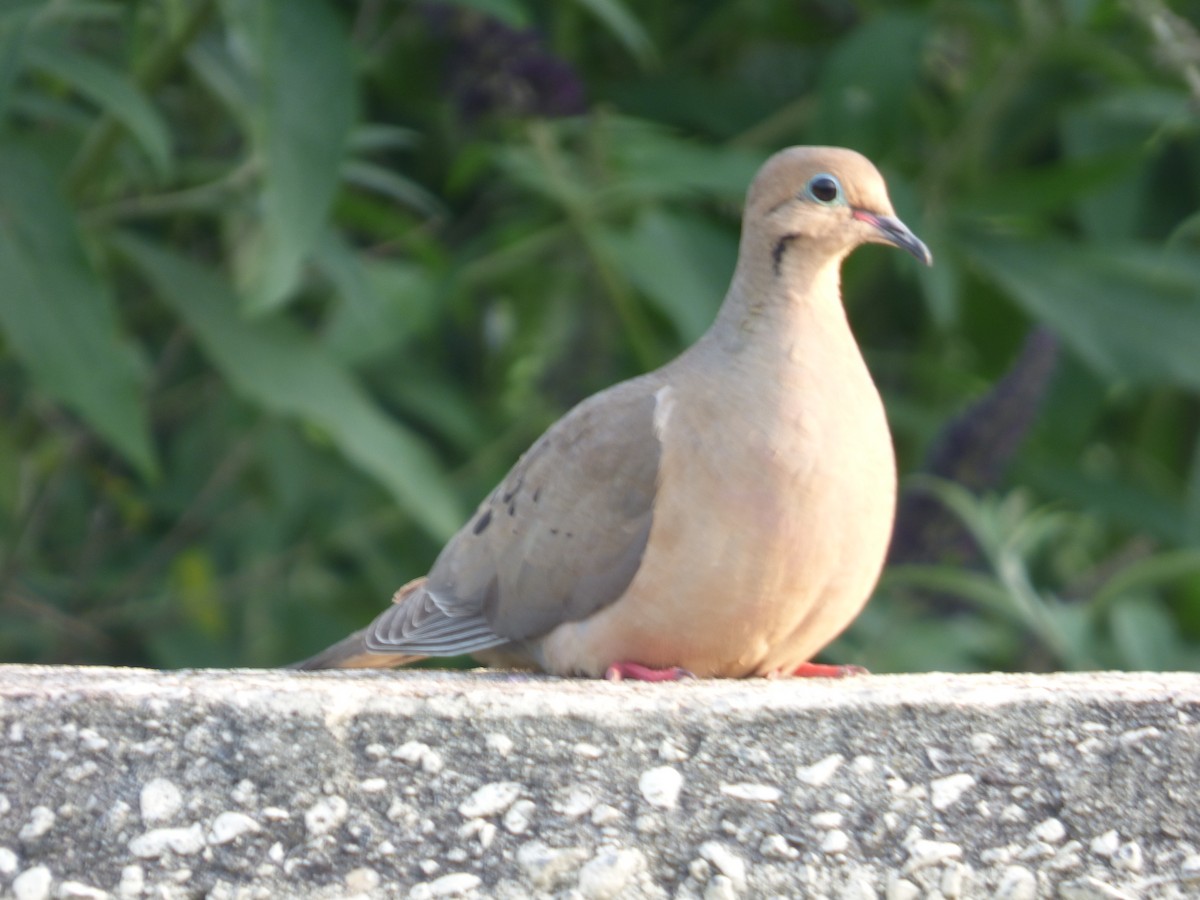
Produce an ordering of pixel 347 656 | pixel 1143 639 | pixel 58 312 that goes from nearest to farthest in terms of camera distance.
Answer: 1. pixel 347 656
2. pixel 58 312
3. pixel 1143 639

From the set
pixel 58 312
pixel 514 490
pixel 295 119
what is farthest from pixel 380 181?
pixel 514 490

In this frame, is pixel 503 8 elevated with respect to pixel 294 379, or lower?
elevated

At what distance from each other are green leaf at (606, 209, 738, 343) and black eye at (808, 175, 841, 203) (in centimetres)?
122

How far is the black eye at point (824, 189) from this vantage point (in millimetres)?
2752

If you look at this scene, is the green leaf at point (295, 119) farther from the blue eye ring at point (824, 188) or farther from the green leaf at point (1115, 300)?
the green leaf at point (1115, 300)

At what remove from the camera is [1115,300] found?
4297 mm

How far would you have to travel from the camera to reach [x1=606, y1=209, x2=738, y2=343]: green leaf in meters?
4.04

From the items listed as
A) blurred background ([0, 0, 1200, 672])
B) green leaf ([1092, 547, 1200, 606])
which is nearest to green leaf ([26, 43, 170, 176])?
blurred background ([0, 0, 1200, 672])

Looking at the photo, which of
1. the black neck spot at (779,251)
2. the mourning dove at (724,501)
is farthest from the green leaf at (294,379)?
the black neck spot at (779,251)

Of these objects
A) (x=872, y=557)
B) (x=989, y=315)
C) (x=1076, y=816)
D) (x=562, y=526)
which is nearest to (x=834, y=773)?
(x=1076, y=816)

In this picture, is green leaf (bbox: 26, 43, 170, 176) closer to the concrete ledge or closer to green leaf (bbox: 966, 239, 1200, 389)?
the concrete ledge

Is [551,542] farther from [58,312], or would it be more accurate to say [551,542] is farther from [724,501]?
[58,312]

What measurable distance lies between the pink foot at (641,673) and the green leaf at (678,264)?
1.46 m

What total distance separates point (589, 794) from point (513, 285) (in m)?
2.79
